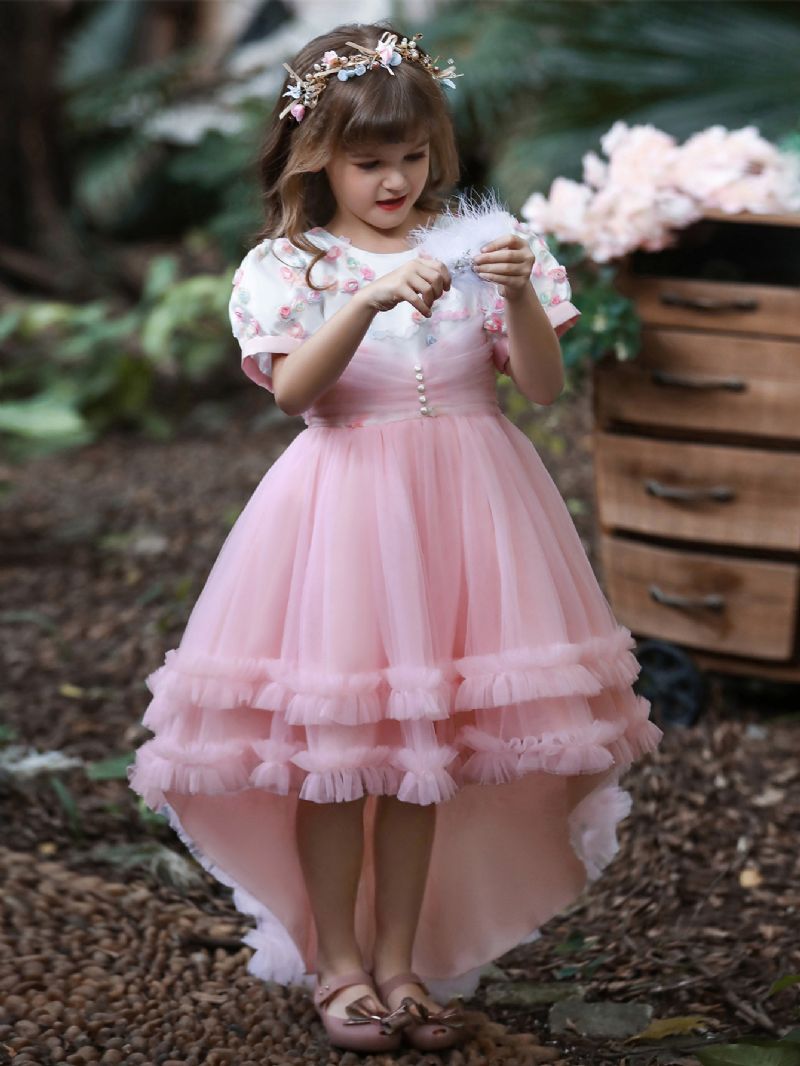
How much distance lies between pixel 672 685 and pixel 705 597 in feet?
0.74

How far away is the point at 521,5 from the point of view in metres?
5.80

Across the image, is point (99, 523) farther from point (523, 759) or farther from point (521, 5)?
point (523, 759)

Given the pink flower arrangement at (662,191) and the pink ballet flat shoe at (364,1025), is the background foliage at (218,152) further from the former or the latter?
the pink ballet flat shoe at (364,1025)

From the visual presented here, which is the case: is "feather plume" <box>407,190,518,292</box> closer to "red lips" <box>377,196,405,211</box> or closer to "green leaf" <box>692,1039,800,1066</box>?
"red lips" <box>377,196,405,211</box>

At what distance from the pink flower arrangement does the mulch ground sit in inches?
46.1

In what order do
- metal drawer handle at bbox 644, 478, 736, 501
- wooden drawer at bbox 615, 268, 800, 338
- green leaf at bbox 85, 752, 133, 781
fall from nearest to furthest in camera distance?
green leaf at bbox 85, 752, 133, 781 → wooden drawer at bbox 615, 268, 800, 338 → metal drawer handle at bbox 644, 478, 736, 501

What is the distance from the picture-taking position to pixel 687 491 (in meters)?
3.36

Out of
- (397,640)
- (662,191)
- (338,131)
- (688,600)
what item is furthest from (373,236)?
(688,600)

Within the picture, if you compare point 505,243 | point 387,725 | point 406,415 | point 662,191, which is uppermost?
point 662,191

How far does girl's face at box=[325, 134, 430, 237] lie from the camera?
206cm

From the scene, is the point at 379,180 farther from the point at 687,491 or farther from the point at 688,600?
the point at 688,600

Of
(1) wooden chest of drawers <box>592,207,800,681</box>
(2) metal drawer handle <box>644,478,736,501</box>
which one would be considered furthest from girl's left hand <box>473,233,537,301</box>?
(2) metal drawer handle <box>644,478,736,501</box>

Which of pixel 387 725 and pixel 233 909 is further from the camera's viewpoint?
pixel 233 909

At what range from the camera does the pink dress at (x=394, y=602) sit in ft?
6.55
